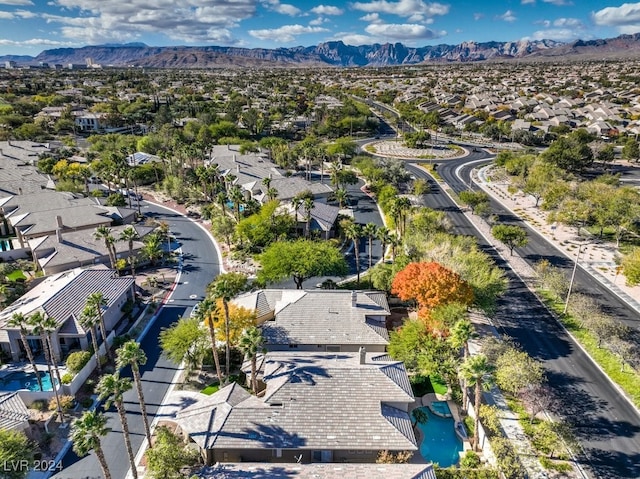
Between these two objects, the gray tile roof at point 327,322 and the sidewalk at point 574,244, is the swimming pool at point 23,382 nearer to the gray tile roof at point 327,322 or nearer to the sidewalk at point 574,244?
the gray tile roof at point 327,322

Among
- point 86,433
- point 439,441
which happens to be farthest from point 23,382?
point 439,441

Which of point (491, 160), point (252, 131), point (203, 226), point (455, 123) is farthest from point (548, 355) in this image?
point (455, 123)

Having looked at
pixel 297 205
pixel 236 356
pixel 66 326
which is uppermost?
pixel 297 205

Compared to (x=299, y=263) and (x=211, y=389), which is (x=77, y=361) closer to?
(x=211, y=389)

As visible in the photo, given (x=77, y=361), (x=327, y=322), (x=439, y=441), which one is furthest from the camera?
(x=327, y=322)

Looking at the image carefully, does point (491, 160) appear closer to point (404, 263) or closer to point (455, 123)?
point (455, 123)

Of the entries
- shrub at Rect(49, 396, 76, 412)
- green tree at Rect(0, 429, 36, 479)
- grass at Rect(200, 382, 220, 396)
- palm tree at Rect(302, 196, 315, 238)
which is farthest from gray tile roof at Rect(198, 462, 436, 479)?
palm tree at Rect(302, 196, 315, 238)
